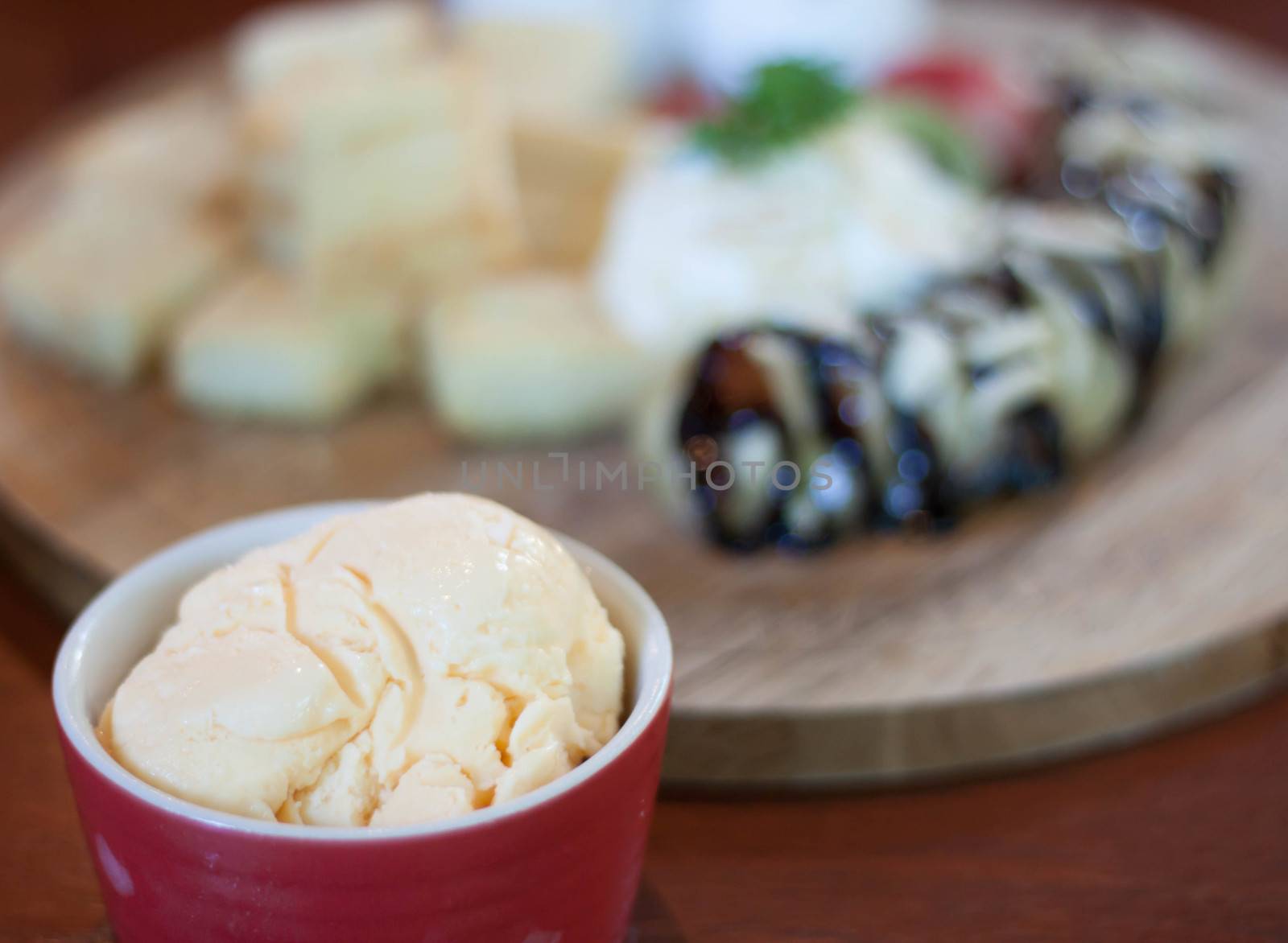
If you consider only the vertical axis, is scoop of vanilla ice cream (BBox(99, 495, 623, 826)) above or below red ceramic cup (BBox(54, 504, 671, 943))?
above

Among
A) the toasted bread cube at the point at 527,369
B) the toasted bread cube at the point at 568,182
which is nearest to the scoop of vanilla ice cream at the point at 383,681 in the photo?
the toasted bread cube at the point at 527,369

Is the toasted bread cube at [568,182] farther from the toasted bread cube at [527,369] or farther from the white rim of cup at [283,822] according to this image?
the white rim of cup at [283,822]

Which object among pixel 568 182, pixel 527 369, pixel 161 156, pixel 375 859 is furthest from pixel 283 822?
pixel 161 156

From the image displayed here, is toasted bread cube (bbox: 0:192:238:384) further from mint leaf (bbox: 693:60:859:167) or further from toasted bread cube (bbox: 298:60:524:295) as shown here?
mint leaf (bbox: 693:60:859:167)

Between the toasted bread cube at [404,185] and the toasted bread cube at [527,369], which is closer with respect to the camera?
the toasted bread cube at [527,369]

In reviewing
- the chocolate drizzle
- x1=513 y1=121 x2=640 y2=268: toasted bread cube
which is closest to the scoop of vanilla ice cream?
the chocolate drizzle

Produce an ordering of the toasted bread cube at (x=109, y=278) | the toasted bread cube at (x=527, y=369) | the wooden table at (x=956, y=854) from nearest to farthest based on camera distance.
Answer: the wooden table at (x=956, y=854)
the toasted bread cube at (x=527, y=369)
the toasted bread cube at (x=109, y=278)

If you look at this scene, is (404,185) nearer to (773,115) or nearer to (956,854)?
(773,115)
